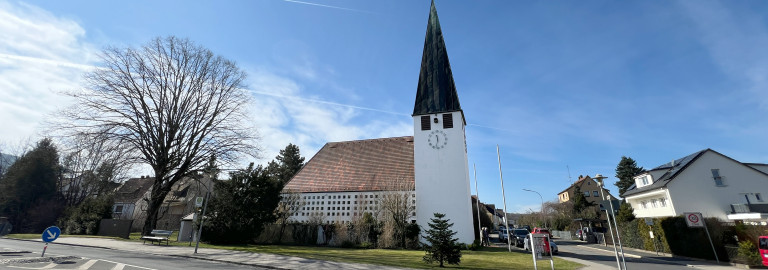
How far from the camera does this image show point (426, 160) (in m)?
22.0

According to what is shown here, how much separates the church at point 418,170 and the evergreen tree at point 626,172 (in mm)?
40979

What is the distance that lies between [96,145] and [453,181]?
21367 mm

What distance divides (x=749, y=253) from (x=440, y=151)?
51.0 ft

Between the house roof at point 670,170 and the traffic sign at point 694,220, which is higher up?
the house roof at point 670,170

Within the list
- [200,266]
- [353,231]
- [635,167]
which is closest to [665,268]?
[353,231]

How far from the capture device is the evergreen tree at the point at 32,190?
29.5 meters

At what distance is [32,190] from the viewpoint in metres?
30.7

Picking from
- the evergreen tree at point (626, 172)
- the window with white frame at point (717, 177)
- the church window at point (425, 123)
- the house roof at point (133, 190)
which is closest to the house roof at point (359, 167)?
the church window at point (425, 123)

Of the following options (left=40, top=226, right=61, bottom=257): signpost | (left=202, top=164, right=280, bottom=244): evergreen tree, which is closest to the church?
(left=202, top=164, right=280, bottom=244): evergreen tree

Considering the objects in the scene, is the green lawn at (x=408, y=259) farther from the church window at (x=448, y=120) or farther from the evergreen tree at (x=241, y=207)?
the church window at (x=448, y=120)

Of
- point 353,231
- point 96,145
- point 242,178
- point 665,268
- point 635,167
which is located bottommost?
point 665,268

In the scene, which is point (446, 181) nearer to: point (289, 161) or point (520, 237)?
point (520, 237)

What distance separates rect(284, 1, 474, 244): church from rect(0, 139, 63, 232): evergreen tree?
87.7ft

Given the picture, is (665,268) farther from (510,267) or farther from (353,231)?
(353,231)
